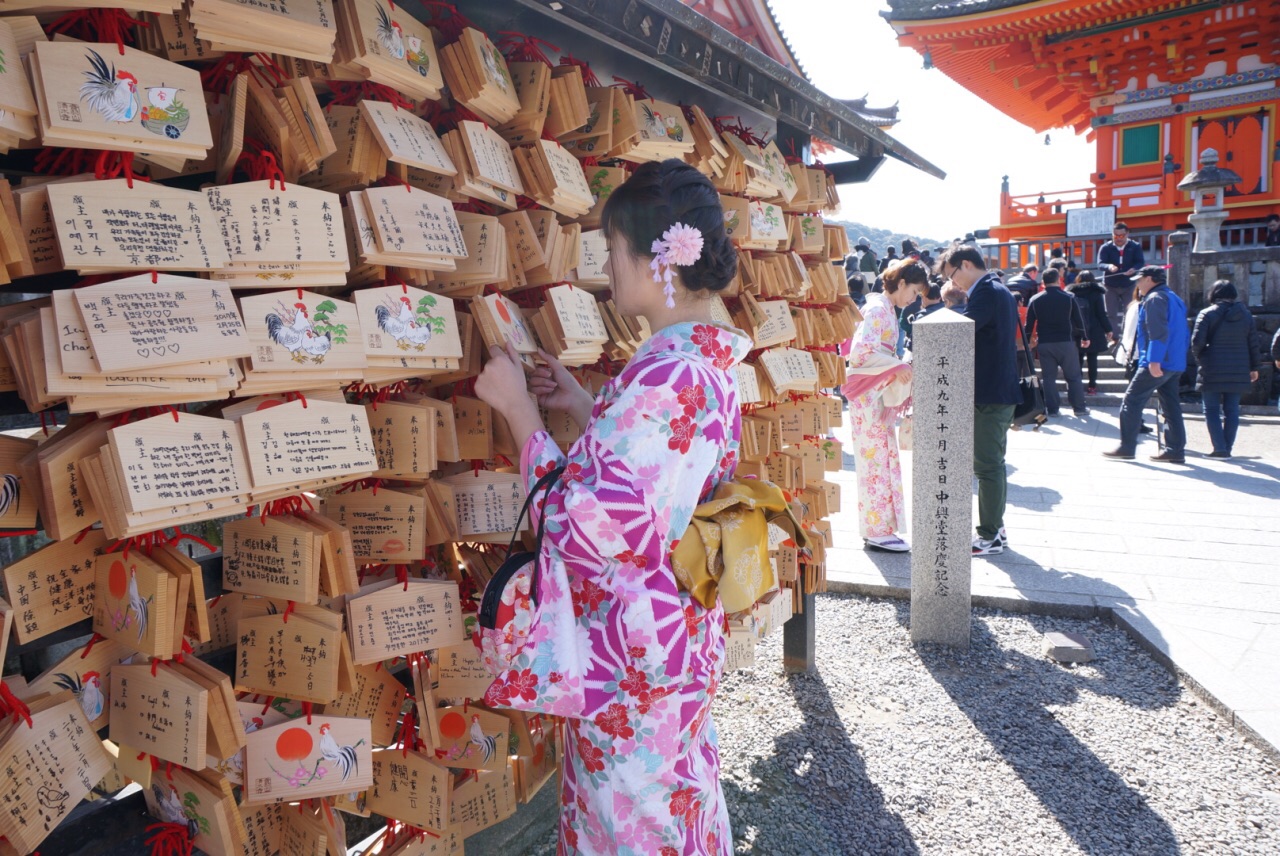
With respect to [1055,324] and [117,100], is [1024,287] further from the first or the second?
[117,100]

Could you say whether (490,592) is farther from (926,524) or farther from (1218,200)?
(1218,200)

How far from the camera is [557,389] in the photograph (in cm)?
221

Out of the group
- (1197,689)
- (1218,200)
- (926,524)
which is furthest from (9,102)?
(1218,200)

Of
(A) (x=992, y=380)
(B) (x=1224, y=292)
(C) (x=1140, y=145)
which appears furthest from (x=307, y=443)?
(C) (x=1140, y=145)

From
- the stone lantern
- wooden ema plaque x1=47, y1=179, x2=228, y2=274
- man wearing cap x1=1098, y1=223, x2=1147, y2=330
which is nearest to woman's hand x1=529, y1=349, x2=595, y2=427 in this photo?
wooden ema plaque x1=47, y1=179, x2=228, y2=274

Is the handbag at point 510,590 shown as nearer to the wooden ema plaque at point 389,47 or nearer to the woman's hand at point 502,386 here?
the woman's hand at point 502,386

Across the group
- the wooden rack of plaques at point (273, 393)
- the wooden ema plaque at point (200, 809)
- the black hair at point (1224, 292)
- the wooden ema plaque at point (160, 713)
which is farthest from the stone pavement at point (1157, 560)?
the wooden ema plaque at point (160, 713)

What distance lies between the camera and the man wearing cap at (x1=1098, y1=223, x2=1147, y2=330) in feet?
45.0

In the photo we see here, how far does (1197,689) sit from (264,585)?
14.6 ft

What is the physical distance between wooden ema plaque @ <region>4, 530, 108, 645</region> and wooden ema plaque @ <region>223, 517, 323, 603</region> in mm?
259

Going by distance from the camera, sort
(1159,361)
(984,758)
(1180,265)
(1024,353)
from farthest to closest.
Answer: (1180,265), (1159,361), (1024,353), (984,758)

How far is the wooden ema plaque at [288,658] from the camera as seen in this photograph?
1771 mm

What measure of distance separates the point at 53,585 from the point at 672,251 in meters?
1.37

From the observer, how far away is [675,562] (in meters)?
1.82
